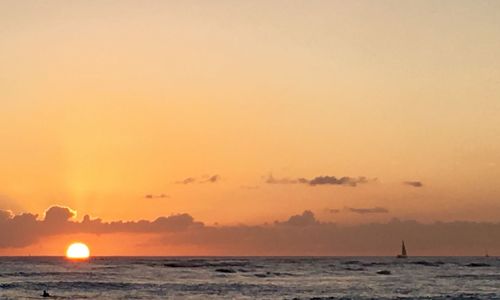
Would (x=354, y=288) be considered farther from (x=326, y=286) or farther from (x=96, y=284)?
(x=96, y=284)

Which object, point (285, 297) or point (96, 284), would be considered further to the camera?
point (96, 284)

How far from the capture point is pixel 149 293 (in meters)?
75.8

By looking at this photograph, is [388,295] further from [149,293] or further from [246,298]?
[149,293]

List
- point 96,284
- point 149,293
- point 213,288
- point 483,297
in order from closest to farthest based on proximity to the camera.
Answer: point 483,297 → point 149,293 → point 213,288 → point 96,284

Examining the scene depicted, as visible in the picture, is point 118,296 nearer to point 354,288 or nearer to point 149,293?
point 149,293

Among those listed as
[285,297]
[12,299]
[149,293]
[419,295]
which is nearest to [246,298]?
[285,297]

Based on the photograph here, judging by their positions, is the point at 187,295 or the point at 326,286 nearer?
the point at 187,295

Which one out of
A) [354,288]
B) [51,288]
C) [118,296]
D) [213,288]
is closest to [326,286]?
[354,288]

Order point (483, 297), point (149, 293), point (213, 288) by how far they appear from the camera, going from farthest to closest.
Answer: point (213, 288), point (149, 293), point (483, 297)

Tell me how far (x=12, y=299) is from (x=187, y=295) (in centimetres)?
1701

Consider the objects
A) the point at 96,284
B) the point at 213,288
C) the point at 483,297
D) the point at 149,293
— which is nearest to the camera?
the point at 483,297

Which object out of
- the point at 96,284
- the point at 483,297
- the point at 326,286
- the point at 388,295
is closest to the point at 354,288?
the point at 326,286

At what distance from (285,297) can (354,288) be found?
618 inches

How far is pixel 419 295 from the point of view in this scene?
71.6 m
